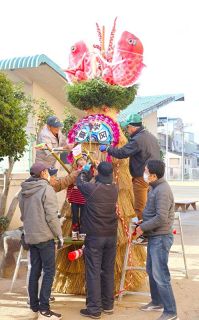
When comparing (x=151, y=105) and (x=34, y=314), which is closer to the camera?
(x=34, y=314)

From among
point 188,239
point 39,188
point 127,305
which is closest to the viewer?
point 39,188

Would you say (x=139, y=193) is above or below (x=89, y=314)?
above

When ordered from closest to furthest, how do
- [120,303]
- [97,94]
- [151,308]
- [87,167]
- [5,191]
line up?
[151,308]
[87,167]
[120,303]
[97,94]
[5,191]

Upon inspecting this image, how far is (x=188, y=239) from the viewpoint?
12188mm

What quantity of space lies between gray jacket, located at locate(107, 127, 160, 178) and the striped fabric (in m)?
0.68

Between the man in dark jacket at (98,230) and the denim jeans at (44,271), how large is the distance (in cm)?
48

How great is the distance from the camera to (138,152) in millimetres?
6176

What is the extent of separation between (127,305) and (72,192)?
64.0 inches

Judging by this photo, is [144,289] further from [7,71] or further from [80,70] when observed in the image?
[7,71]

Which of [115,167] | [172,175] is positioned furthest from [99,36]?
[172,175]

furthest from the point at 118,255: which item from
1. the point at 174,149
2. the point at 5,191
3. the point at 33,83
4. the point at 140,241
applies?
the point at 174,149

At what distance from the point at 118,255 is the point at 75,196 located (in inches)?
40.0

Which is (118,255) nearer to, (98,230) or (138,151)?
(98,230)

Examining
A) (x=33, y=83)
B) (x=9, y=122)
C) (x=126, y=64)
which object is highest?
(x=33, y=83)
